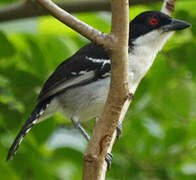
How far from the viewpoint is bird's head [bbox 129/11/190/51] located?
473 cm

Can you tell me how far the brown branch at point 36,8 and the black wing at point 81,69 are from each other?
38 cm

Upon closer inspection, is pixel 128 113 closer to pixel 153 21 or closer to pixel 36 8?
pixel 153 21

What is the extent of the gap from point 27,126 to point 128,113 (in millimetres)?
992

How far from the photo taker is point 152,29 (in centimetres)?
495

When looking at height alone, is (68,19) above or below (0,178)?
above

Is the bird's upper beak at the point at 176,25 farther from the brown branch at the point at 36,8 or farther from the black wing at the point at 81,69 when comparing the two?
the black wing at the point at 81,69

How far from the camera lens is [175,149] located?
4.83 metres

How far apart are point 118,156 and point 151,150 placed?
0.33 meters

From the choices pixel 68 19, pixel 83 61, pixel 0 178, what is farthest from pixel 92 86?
pixel 68 19

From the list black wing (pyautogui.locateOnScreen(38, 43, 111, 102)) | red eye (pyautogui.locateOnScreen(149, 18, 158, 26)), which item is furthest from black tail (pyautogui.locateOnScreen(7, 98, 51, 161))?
red eye (pyautogui.locateOnScreen(149, 18, 158, 26))

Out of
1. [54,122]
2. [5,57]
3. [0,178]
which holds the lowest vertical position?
[0,178]

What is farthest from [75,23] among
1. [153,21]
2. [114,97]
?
[153,21]

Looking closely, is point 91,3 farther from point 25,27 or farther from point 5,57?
point 5,57

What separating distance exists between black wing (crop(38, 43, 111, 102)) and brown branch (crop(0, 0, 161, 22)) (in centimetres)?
38
